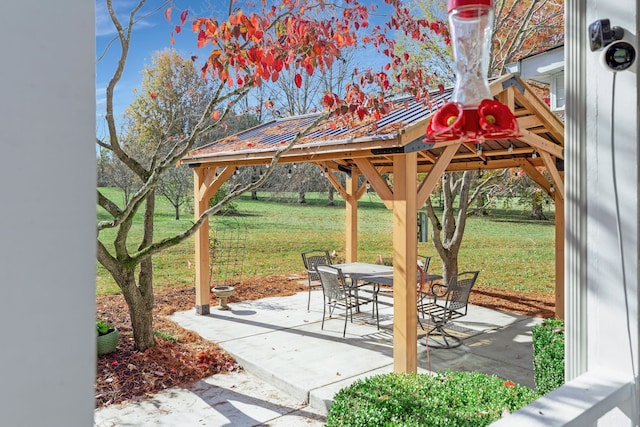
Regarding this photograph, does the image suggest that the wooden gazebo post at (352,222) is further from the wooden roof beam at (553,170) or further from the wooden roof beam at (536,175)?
the wooden roof beam at (553,170)

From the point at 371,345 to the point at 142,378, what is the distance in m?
2.69

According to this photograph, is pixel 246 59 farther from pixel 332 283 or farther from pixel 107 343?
pixel 107 343

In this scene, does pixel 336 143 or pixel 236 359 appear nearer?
pixel 336 143

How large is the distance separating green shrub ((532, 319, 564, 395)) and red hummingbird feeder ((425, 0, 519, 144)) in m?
3.08

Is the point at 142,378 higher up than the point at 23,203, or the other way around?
the point at 23,203

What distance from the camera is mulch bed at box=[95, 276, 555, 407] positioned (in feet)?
15.3

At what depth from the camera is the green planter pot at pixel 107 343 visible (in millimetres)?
5254

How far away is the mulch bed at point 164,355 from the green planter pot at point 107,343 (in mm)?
66

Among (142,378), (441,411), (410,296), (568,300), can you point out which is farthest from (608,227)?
(142,378)

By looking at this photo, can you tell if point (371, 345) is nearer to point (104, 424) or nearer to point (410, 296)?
point (410, 296)

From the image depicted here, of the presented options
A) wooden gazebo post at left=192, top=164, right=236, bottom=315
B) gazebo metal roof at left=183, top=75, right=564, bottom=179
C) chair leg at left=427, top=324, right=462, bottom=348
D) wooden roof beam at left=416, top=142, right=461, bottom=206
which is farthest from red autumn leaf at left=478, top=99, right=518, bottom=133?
A: wooden gazebo post at left=192, top=164, right=236, bottom=315

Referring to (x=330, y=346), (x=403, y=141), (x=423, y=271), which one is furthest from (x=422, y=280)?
(x=403, y=141)

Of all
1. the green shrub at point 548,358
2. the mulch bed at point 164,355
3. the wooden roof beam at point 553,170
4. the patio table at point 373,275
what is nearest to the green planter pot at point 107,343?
the mulch bed at point 164,355

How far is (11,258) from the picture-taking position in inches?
20.0
